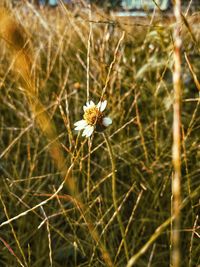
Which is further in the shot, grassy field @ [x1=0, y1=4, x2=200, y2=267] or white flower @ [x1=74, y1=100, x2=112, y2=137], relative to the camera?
grassy field @ [x1=0, y1=4, x2=200, y2=267]

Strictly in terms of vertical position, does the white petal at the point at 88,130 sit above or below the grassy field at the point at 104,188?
above

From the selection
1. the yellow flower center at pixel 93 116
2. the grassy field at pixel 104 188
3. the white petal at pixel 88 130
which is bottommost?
the grassy field at pixel 104 188

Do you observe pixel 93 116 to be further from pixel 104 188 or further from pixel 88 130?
pixel 104 188

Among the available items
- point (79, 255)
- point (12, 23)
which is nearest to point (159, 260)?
point (79, 255)

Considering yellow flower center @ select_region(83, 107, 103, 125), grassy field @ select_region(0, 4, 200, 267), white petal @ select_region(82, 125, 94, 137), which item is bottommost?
grassy field @ select_region(0, 4, 200, 267)

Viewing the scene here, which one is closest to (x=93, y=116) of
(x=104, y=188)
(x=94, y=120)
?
(x=94, y=120)

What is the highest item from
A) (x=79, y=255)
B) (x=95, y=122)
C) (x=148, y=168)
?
(x=95, y=122)

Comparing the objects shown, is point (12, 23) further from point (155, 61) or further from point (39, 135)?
point (155, 61)

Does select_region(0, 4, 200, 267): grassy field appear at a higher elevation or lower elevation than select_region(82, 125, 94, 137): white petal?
lower

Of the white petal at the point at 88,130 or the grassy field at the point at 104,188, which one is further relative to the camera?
the grassy field at the point at 104,188
